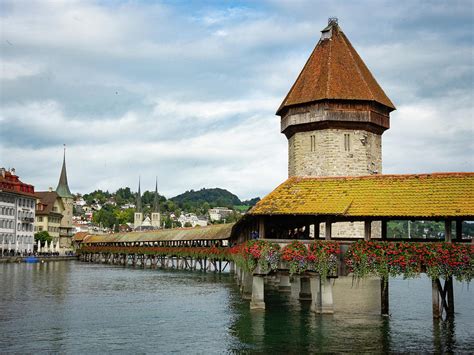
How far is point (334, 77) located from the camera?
4006cm

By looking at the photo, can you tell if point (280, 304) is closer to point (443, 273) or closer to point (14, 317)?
point (443, 273)

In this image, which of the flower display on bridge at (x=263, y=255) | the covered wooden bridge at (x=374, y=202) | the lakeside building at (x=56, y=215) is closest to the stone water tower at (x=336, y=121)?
the covered wooden bridge at (x=374, y=202)

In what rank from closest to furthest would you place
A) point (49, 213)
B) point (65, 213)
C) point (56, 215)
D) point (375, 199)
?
point (375, 199) < point (49, 213) < point (56, 215) < point (65, 213)

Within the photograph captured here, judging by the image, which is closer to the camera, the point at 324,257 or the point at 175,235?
the point at 324,257

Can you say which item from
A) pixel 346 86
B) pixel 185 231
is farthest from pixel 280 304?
pixel 185 231

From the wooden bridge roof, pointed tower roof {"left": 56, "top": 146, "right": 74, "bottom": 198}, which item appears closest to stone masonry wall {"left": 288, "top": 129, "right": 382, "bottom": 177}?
the wooden bridge roof

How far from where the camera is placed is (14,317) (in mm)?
23250

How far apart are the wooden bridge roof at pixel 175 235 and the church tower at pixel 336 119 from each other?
1288 cm

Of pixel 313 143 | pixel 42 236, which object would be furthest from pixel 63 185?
pixel 313 143

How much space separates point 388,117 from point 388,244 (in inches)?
865

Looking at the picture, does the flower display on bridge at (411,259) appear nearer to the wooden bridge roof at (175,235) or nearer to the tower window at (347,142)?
the tower window at (347,142)

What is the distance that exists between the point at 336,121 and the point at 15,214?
5907 centimetres

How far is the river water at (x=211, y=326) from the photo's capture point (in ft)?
57.3

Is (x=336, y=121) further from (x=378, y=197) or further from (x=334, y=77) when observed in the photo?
(x=378, y=197)
